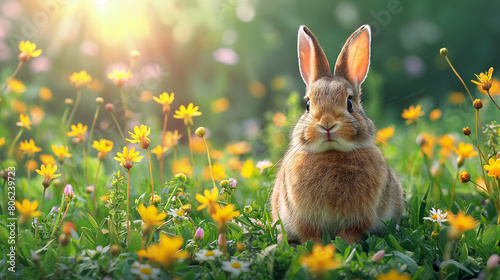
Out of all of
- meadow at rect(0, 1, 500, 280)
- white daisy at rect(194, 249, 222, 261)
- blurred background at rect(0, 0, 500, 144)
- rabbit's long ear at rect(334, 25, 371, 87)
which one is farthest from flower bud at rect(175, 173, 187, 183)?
blurred background at rect(0, 0, 500, 144)

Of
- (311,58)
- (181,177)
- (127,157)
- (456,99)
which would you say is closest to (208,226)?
(181,177)

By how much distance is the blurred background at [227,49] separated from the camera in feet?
18.1

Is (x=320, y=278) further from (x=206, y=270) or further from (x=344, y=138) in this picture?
(x=344, y=138)

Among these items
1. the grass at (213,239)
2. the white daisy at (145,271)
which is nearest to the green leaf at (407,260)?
the grass at (213,239)

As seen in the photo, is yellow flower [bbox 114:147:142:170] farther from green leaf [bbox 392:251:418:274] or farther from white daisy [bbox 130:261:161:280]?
green leaf [bbox 392:251:418:274]

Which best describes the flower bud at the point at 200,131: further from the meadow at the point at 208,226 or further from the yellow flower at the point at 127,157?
the yellow flower at the point at 127,157

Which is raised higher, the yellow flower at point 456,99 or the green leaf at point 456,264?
the yellow flower at point 456,99

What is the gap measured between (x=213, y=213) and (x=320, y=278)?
1.73 feet

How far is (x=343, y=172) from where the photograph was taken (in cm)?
252

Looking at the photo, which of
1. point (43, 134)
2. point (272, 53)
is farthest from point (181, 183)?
point (272, 53)

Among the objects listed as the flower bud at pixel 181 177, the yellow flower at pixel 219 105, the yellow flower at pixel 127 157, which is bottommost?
the yellow flower at pixel 219 105

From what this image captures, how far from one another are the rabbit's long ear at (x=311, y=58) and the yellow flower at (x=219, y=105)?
99.8 inches

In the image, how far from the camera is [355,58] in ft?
9.41

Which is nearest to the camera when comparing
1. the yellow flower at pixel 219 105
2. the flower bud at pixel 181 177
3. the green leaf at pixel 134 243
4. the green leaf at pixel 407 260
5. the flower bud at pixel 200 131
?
the green leaf at pixel 407 260
